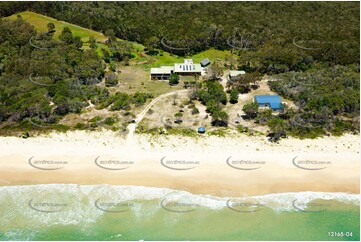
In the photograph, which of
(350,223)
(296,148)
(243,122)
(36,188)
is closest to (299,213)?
(350,223)

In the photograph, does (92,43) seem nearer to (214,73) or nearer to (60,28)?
(60,28)

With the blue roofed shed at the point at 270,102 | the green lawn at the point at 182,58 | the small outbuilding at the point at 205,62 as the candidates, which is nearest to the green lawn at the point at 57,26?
the green lawn at the point at 182,58

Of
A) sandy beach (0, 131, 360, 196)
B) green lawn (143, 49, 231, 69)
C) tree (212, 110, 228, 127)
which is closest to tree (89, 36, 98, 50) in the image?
green lawn (143, 49, 231, 69)

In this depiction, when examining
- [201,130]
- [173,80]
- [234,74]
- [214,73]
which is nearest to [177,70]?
Answer: [173,80]

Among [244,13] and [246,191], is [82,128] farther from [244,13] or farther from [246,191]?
[244,13]

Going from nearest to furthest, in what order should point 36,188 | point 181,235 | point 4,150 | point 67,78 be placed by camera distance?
point 181,235 < point 36,188 < point 4,150 < point 67,78

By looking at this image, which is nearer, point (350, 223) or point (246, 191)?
point (350, 223)

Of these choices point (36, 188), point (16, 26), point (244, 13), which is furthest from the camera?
point (244, 13)
